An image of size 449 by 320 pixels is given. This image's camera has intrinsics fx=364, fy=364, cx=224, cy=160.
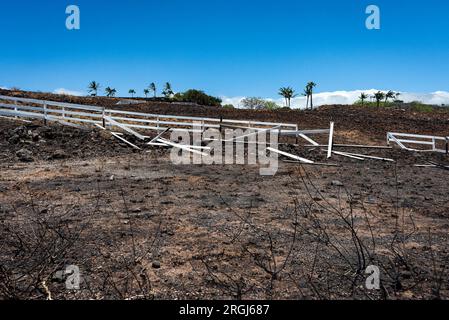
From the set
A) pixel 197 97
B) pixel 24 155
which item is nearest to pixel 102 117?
pixel 24 155

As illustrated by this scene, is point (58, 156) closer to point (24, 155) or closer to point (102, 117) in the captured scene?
point (24, 155)

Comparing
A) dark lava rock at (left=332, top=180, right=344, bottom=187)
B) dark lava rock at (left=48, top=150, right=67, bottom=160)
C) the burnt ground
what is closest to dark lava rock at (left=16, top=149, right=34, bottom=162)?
dark lava rock at (left=48, top=150, right=67, bottom=160)

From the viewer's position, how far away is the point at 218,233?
18.2 feet

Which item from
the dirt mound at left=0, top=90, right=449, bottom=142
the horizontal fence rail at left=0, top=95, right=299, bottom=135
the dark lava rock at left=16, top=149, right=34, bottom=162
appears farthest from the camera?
the dirt mound at left=0, top=90, right=449, bottom=142

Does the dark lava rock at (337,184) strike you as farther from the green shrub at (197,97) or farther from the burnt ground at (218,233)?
the green shrub at (197,97)

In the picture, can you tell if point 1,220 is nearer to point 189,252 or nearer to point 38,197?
point 38,197

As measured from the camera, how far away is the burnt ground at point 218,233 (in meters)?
3.94

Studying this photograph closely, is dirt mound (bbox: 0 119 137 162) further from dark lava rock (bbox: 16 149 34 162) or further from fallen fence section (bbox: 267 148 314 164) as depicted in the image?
fallen fence section (bbox: 267 148 314 164)

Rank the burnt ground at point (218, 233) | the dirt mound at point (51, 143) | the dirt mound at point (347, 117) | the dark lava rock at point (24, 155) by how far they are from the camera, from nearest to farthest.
A: 1. the burnt ground at point (218, 233)
2. the dark lava rock at point (24, 155)
3. the dirt mound at point (51, 143)
4. the dirt mound at point (347, 117)

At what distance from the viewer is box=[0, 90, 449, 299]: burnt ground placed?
12.9ft

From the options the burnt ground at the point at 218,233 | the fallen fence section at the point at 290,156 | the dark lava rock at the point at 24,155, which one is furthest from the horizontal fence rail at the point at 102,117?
the burnt ground at the point at 218,233

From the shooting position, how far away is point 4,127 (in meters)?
16.1

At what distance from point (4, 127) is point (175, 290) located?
1563 cm
